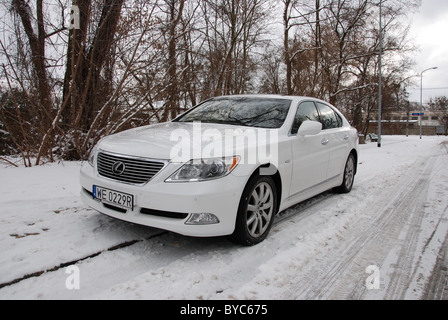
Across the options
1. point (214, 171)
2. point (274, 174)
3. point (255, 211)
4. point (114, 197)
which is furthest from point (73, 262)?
point (274, 174)

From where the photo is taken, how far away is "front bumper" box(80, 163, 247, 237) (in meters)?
2.54

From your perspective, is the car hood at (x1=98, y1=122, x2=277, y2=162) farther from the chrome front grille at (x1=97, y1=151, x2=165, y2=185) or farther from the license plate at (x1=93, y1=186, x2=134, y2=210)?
the license plate at (x1=93, y1=186, x2=134, y2=210)

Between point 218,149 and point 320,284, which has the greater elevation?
point 218,149

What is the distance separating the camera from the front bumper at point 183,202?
2.54 m

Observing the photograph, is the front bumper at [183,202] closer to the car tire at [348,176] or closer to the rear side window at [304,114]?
the rear side window at [304,114]

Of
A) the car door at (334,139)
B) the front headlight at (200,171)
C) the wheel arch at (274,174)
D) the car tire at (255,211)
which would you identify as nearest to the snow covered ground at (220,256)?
the car tire at (255,211)

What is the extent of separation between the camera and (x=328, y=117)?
479cm

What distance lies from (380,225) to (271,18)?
13049mm

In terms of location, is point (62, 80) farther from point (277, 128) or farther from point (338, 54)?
point (338, 54)

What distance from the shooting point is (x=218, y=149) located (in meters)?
2.75

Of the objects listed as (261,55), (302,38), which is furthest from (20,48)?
(302,38)

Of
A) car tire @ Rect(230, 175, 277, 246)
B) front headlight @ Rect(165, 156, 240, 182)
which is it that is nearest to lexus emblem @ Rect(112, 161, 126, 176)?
front headlight @ Rect(165, 156, 240, 182)

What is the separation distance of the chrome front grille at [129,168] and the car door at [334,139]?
2.71 m

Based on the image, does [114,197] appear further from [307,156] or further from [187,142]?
[307,156]
